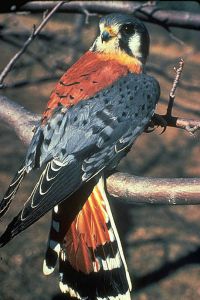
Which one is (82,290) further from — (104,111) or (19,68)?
(19,68)

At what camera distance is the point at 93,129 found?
2.75 meters

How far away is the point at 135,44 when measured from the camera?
10.6ft

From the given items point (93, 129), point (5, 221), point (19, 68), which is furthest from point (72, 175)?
point (19, 68)

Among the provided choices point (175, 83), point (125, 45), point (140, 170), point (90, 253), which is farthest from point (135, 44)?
point (140, 170)

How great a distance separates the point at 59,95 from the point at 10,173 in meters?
3.18

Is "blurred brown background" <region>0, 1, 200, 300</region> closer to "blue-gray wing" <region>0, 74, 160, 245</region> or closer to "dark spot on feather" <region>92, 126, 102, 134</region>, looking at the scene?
"blue-gray wing" <region>0, 74, 160, 245</region>

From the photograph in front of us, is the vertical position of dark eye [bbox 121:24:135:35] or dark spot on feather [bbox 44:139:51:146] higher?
dark eye [bbox 121:24:135:35]

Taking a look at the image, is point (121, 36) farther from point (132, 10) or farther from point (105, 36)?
point (132, 10)

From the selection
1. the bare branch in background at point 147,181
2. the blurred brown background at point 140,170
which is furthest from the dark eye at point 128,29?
the blurred brown background at point 140,170

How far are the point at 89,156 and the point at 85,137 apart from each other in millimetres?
113

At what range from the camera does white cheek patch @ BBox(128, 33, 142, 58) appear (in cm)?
320

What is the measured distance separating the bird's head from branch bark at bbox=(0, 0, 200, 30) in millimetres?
994

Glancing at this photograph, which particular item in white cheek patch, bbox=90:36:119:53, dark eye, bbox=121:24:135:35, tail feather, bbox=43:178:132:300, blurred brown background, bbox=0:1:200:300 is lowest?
blurred brown background, bbox=0:1:200:300

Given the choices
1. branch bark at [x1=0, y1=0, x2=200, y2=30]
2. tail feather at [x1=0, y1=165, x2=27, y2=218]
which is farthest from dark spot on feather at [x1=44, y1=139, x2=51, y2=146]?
branch bark at [x1=0, y1=0, x2=200, y2=30]
